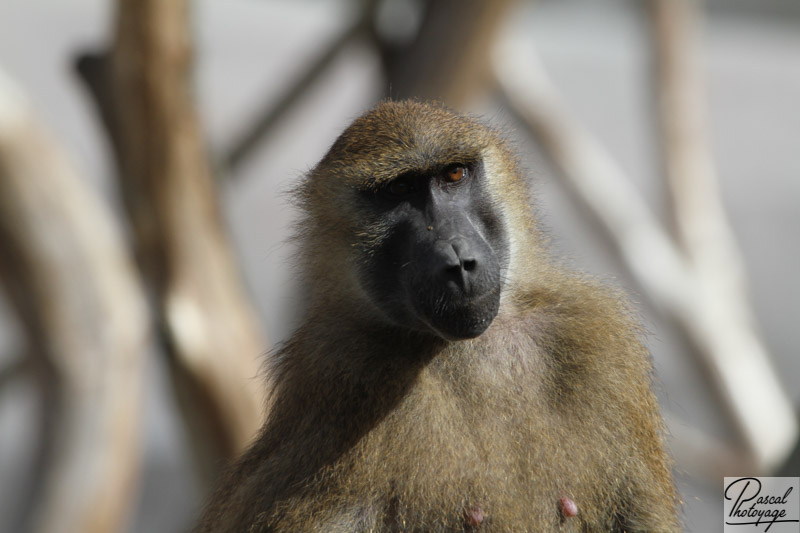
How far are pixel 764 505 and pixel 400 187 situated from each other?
1525mm

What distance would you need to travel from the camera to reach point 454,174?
294 centimetres

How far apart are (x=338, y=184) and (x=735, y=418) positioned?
508 centimetres

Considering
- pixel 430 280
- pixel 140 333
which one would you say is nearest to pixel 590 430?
pixel 430 280

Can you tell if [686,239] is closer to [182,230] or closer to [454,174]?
[182,230]

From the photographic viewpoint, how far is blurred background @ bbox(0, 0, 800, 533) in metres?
4.63

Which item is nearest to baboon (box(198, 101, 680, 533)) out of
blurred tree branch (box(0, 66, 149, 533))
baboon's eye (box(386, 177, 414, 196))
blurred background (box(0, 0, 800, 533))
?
baboon's eye (box(386, 177, 414, 196))

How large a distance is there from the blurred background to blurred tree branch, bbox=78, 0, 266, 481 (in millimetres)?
11

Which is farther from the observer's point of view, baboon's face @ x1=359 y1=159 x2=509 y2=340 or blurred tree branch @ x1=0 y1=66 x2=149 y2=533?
blurred tree branch @ x1=0 y1=66 x2=149 y2=533

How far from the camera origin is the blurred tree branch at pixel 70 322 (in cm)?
457

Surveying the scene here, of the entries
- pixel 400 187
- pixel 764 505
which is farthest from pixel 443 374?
pixel 764 505

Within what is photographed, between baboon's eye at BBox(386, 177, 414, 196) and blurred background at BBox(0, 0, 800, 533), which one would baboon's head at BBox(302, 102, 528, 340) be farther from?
blurred background at BBox(0, 0, 800, 533)

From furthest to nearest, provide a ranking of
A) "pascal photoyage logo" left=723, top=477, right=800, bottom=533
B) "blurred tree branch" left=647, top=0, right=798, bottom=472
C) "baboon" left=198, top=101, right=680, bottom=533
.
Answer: "blurred tree branch" left=647, top=0, right=798, bottom=472 → "pascal photoyage logo" left=723, top=477, right=800, bottom=533 → "baboon" left=198, top=101, right=680, bottom=533

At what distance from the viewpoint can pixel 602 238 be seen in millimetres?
7586

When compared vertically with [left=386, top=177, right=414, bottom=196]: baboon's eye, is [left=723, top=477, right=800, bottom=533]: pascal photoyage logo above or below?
below
